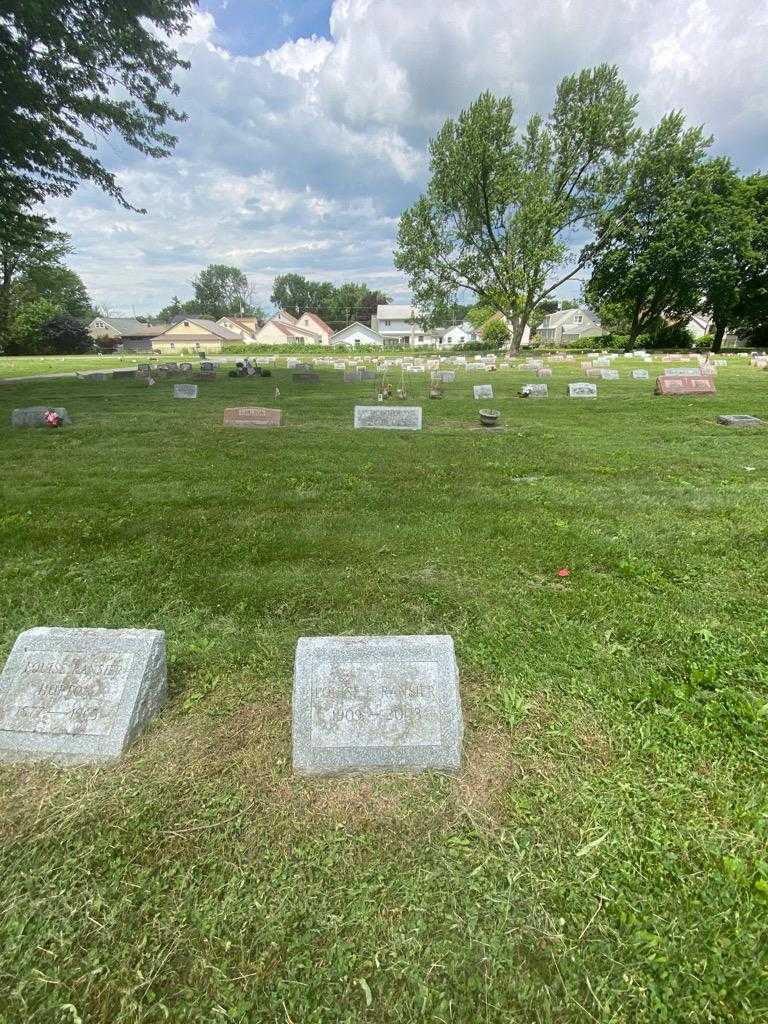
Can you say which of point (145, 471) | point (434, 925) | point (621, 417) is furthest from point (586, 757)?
point (621, 417)

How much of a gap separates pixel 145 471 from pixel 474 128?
3942cm

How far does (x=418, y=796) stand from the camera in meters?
2.45

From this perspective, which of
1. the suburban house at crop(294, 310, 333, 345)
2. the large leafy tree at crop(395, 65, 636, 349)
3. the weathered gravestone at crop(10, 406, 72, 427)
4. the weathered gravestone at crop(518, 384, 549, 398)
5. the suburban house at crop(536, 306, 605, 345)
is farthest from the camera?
the suburban house at crop(294, 310, 333, 345)

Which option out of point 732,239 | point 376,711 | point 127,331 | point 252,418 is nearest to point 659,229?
point 732,239

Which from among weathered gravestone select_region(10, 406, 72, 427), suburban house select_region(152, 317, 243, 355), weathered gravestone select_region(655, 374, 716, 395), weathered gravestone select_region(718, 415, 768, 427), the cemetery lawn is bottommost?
the cemetery lawn

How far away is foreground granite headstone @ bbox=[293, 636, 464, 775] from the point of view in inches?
100.0

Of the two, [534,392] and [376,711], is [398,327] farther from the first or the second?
[376,711]

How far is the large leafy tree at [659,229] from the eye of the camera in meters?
36.9

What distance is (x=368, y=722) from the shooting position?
2.57m

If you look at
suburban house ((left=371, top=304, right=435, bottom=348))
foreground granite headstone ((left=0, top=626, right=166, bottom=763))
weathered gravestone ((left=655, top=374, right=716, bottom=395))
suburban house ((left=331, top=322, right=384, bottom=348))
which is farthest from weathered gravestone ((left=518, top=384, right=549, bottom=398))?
suburban house ((left=371, top=304, right=435, bottom=348))

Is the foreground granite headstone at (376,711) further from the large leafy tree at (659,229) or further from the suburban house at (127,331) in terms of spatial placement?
the suburban house at (127,331)

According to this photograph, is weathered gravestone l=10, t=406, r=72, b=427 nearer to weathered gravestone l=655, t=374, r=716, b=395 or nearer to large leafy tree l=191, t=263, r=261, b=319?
weathered gravestone l=655, t=374, r=716, b=395

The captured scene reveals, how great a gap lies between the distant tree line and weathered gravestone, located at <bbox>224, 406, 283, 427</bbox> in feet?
108

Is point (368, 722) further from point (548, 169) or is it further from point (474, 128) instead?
point (548, 169)
